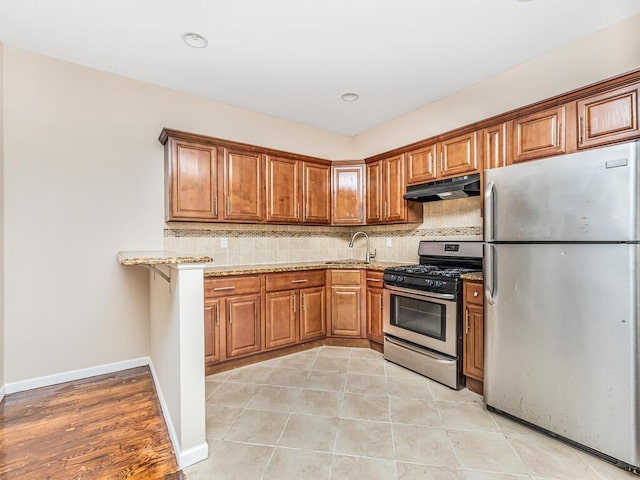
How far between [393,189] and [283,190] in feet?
4.14

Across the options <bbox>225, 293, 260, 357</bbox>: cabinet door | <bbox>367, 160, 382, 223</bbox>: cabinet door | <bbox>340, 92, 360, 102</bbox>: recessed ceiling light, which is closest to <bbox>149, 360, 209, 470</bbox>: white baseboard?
<bbox>225, 293, 260, 357</bbox>: cabinet door

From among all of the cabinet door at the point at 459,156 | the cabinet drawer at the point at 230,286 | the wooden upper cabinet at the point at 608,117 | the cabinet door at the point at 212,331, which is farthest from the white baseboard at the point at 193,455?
the wooden upper cabinet at the point at 608,117

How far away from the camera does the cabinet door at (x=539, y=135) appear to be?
2.16 metres

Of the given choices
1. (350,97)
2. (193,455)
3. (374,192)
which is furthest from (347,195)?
(193,455)

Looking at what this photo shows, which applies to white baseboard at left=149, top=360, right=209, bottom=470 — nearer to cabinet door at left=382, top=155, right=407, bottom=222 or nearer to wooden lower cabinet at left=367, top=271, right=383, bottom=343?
wooden lower cabinet at left=367, top=271, right=383, bottom=343

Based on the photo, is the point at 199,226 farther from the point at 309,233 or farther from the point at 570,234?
the point at 570,234

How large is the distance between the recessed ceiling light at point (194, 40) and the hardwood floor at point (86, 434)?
272cm

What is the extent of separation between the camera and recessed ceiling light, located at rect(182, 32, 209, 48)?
2271 mm

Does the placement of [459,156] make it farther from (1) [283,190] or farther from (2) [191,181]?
(2) [191,181]

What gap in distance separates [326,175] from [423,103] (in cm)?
137

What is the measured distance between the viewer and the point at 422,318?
2.79 m

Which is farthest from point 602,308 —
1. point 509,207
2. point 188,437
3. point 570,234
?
point 188,437

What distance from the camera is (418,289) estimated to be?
280cm

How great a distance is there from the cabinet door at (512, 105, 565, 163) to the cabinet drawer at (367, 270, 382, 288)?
5.32 ft
